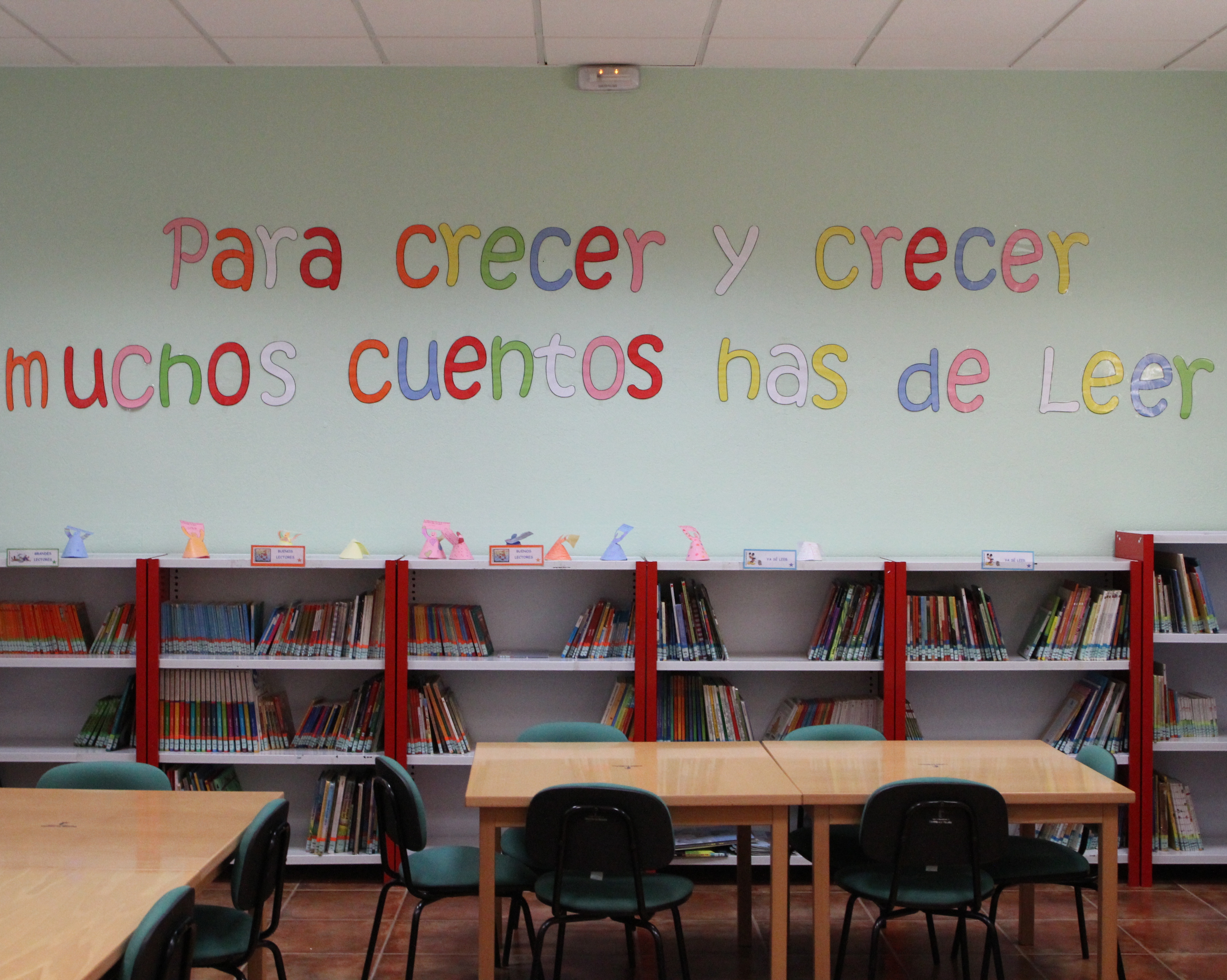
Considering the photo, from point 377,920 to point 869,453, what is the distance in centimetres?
286

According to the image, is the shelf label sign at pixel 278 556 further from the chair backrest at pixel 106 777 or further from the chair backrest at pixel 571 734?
the chair backrest at pixel 571 734

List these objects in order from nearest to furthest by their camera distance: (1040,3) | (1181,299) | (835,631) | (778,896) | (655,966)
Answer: (778,896) < (655,966) < (1040,3) < (835,631) < (1181,299)

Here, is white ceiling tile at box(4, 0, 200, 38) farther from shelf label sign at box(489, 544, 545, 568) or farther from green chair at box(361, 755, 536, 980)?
green chair at box(361, 755, 536, 980)

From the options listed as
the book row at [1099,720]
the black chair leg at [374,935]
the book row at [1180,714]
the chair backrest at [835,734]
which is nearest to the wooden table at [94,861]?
the black chair leg at [374,935]

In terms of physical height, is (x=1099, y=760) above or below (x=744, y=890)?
above

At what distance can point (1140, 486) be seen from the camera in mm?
4961

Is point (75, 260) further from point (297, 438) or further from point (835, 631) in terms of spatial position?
point (835, 631)

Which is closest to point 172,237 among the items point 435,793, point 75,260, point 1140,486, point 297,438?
point 75,260

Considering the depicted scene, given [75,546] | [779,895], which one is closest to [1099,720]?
[779,895]

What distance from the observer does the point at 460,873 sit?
352cm

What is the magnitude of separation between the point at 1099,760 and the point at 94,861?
319 centimetres

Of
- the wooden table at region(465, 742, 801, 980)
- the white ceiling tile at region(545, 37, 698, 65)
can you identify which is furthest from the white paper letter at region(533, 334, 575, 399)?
the wooden table at region(465, 742, 801, 980)

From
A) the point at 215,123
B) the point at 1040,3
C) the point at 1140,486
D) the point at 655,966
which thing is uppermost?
the point at 1040,3

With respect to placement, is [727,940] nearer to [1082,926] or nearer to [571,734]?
[571,734]
